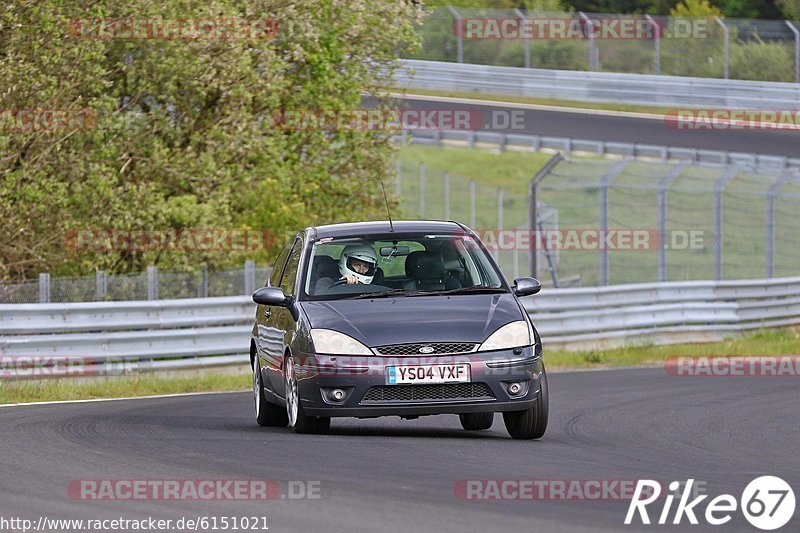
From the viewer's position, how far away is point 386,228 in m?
12.2

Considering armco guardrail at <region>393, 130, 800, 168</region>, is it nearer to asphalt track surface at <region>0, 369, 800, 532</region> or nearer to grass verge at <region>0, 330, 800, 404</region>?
grass verge at <region>0, 330, 800, 404</region>

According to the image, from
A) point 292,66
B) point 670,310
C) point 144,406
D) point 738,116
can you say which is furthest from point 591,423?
point 738,116

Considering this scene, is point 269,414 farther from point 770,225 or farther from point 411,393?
point 770,225

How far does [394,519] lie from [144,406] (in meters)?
8.04

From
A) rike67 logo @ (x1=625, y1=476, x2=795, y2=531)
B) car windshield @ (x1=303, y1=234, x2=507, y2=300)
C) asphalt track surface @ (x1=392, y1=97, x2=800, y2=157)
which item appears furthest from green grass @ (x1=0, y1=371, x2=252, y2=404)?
asphalt track surface @ (x1=392, y1=97, x2=800, y2=157)

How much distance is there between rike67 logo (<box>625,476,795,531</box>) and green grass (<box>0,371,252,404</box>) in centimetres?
938

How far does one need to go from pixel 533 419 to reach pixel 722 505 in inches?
127

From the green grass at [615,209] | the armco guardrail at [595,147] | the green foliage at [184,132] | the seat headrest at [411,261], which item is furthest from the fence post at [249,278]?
the green grass at [615,209]

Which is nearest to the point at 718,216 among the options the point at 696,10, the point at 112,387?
the point at 112,387

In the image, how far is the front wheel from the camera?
1112 centimetres

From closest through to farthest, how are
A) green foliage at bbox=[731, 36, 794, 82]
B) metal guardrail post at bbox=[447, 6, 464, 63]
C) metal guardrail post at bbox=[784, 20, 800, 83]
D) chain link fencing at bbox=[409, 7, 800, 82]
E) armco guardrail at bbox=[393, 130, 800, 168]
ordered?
armco guardrail at bbox=[393, 130, 800, 168] < metal guardrail post at bbox=[784, 20, 800, 83] < green foliage at bbox=[731, 36, 794, 82] < chain link fencing at bbox=[409, 7, 800, 82] < metal guardrail post at bbox=[447, 6, 464, 63]

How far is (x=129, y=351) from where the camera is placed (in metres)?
19.4

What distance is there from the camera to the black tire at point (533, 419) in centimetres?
1092

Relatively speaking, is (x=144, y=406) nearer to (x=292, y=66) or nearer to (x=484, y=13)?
(x=292, y=66)
